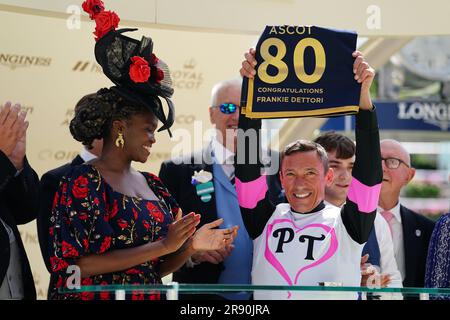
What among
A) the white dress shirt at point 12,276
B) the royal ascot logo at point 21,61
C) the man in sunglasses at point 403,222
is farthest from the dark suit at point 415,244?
the royal ascot logo at point 21,61

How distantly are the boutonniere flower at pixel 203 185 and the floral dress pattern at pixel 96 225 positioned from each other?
0.95m

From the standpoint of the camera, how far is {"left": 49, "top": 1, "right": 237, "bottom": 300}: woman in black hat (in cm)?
395

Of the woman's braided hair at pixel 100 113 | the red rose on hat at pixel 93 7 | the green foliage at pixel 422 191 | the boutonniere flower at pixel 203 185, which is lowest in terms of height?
the boutonniere flower at pixel 203 185

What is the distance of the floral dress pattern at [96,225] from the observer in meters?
3.93

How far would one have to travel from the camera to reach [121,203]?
4.09 m

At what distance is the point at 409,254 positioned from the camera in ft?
17.5

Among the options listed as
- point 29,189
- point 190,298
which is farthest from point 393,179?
point 190,298

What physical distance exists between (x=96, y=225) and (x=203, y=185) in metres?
1.29

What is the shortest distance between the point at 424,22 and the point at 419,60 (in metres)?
15.4

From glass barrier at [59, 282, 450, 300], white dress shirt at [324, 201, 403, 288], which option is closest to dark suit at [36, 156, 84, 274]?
glass barrier at [59, 282, 450, 300]

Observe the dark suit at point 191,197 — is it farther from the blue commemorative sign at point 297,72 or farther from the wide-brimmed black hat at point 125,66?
the wide-brimmed black hat at point 125,66
